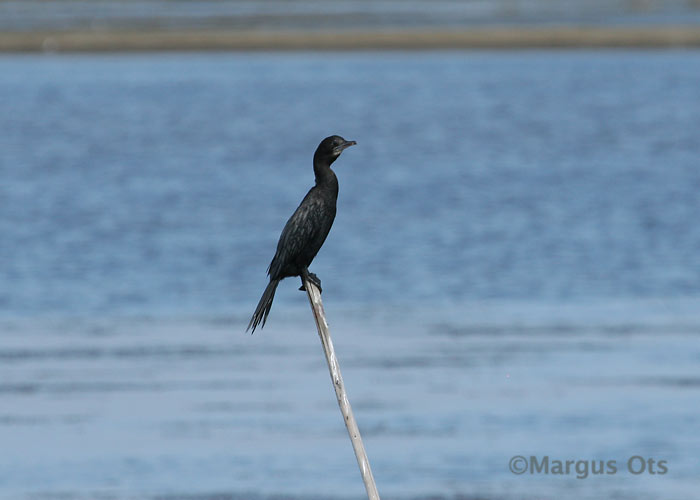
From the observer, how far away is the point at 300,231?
824 cm

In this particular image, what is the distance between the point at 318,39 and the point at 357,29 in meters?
2.83

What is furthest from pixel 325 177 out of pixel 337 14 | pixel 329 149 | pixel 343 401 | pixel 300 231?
pixel 337 14

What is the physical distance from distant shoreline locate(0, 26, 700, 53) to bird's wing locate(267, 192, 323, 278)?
5054cm

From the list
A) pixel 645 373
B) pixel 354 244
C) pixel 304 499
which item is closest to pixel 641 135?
pixel 354 244

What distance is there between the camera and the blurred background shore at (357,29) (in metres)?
58.6

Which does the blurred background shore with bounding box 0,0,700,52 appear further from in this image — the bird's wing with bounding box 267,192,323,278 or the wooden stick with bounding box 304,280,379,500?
the wooden stick with bounding box 304,280,379,500

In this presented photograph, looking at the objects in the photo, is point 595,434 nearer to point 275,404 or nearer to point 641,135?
point 275,404

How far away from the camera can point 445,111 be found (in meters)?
47.9

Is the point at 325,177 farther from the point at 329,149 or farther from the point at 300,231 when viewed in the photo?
the point at 300,231

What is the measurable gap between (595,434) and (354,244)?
10.4m

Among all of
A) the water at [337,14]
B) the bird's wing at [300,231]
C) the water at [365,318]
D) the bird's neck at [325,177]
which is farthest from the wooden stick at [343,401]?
the water at [337,14]

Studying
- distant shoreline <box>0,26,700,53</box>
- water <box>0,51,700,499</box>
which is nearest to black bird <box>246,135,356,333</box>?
water <box>0,51,700,499</box>

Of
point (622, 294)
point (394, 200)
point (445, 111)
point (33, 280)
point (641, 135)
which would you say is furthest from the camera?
point (445, 111)

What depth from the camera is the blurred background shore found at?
5862cm
